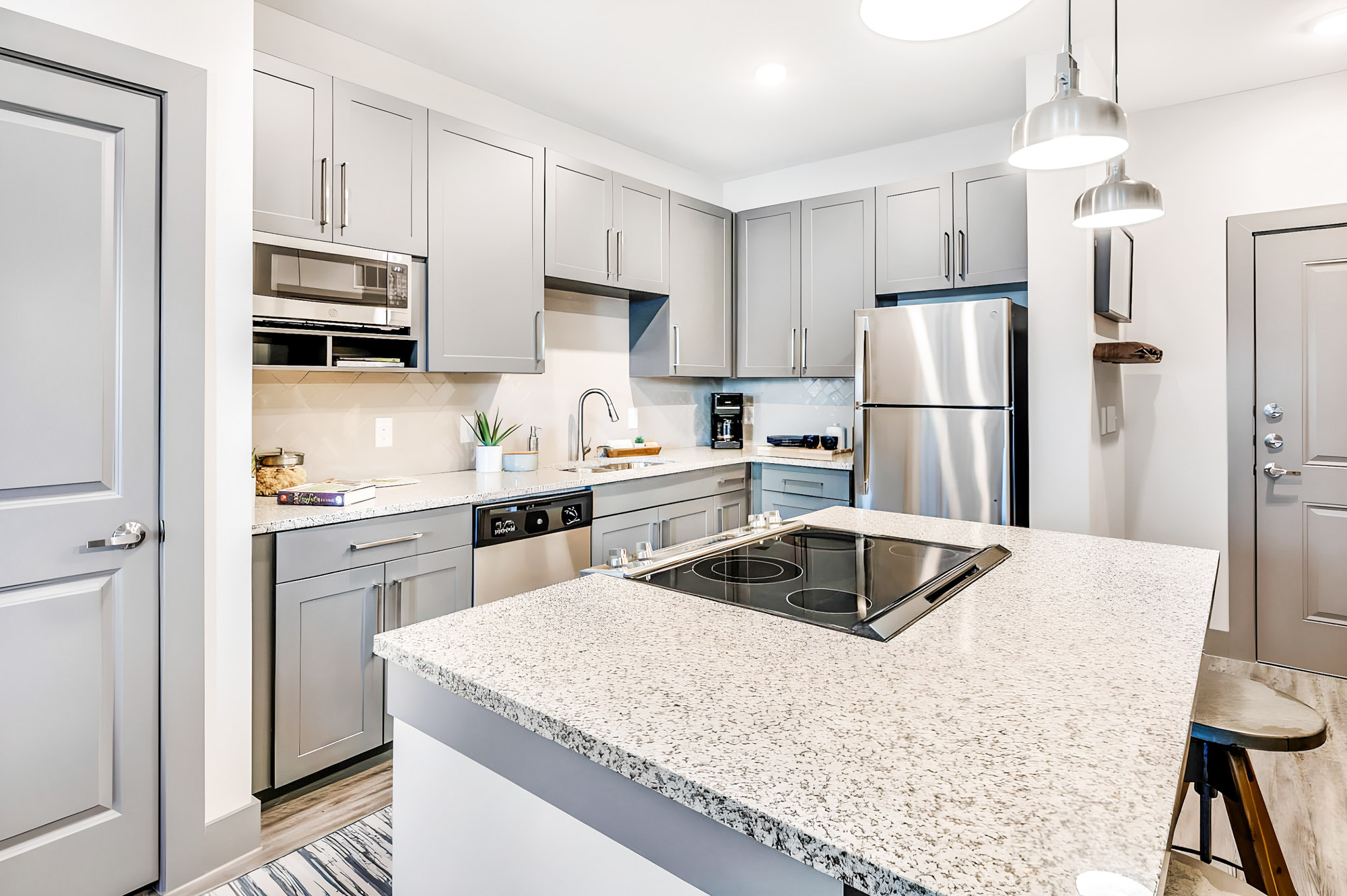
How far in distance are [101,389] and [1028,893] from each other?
203cm

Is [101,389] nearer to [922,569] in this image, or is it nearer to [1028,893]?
[922,569]

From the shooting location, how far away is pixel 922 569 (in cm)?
145

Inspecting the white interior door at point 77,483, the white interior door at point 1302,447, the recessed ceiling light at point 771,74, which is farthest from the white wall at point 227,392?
the white interior door at point 1302,447

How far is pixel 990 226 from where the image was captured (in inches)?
133

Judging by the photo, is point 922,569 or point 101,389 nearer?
point 922,569

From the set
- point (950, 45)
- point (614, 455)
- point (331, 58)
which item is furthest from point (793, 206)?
point (331, 58)

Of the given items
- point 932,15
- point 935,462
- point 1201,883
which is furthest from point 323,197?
point 1201,883

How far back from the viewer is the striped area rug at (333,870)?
5.98 feet

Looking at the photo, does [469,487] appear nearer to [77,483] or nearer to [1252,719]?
[77,483]

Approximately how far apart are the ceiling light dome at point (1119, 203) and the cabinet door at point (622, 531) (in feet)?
6.12

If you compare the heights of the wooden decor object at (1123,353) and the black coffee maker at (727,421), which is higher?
the wooden decor object at (1123,353)

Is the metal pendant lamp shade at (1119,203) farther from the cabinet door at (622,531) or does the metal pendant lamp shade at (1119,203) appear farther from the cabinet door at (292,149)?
the cabinet door at (292,149)

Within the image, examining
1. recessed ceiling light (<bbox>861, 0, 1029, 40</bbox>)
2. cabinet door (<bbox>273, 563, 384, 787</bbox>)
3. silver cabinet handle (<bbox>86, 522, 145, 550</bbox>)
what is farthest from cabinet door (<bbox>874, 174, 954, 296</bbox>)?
silver cabinet handle (<bbox>86, 522, 145, 550</bbox>)

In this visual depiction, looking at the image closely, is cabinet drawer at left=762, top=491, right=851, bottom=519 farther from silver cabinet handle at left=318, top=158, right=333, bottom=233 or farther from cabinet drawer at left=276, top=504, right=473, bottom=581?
silver cabinet handle at left=318, top=158, right=333, bottom=233
